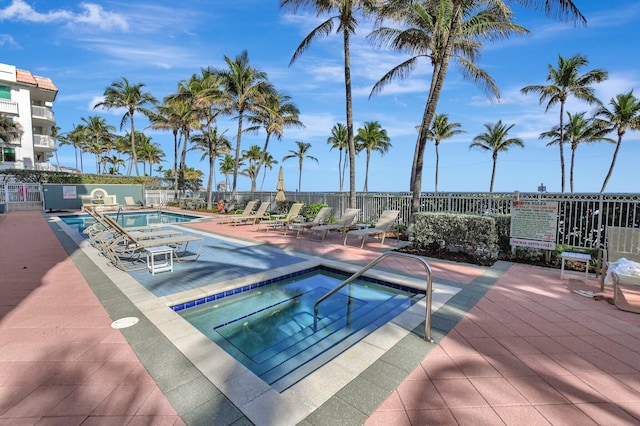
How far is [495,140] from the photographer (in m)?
33.6

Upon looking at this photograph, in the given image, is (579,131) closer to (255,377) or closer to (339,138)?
(339,138)

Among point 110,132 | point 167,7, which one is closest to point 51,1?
point 167,7

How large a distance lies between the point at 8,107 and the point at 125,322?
36.0 meters

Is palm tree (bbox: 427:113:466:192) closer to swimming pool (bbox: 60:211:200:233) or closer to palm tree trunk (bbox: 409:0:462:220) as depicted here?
palm tree trunk (bbox: 409:0:462:220)

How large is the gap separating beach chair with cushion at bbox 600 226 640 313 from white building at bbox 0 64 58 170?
36.9m

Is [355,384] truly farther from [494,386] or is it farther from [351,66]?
[351,66]

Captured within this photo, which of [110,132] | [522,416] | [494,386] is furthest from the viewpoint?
[110,132]

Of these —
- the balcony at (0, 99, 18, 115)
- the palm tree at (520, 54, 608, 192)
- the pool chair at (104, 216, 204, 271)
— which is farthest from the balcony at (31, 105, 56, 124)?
the palm tree at (520, 54, 608, 192)

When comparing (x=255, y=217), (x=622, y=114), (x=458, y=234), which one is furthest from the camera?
(x=622, y=114)

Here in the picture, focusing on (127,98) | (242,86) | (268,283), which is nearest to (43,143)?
(127,98)

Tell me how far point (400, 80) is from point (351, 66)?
215cm

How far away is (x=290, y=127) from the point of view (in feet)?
82.7

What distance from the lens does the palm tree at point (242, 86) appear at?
19047mm

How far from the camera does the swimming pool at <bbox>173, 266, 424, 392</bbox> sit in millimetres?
3117
